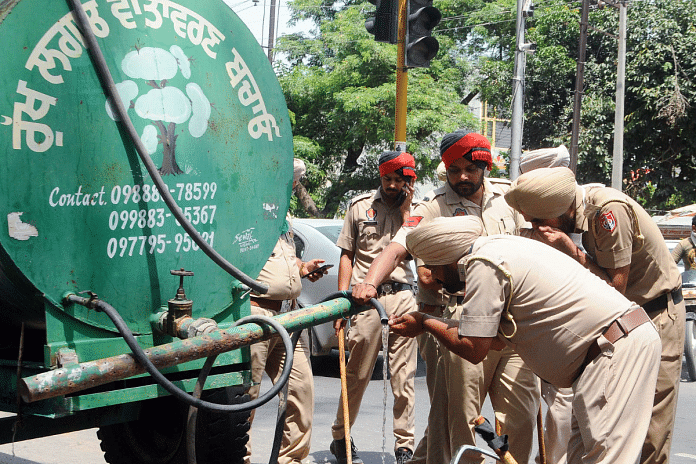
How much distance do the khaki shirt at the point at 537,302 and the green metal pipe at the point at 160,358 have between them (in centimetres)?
65

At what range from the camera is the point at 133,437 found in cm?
394

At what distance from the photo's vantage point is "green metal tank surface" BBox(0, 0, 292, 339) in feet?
9.42

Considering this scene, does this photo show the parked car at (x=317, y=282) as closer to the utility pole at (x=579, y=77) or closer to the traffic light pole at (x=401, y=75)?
the traffic light pole at (x=401, y=75)

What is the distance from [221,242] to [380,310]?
73cm

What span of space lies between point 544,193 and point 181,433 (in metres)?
1.96

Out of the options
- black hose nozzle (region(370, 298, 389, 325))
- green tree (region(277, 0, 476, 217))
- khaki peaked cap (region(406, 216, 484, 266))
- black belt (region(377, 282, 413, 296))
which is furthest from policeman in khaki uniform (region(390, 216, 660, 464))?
green tree (region(277, 0, 476, 217))

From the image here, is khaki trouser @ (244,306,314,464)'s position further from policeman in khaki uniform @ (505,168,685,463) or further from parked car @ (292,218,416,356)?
parked car @ (292,218,416,356)

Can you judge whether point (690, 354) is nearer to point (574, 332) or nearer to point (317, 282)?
point (317, 282)

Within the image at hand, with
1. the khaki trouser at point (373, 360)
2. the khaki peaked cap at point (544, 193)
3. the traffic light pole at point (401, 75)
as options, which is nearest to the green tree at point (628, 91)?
the traffic light pole at point (401, 75)

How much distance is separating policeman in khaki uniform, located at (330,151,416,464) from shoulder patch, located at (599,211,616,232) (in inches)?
61.3

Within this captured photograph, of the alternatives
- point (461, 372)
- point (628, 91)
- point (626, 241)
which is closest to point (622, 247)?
point (626, 241)

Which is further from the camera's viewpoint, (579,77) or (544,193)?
(579,77)

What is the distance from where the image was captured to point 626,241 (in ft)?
13.0

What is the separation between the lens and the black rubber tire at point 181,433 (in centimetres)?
371
